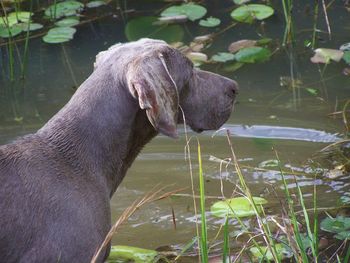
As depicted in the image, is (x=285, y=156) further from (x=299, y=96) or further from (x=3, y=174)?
(x=3, y=174)

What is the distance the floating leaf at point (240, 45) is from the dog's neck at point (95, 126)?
3.12 m

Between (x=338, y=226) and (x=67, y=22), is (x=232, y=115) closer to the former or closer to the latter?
(x=338, y=226)

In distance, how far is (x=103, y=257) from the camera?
3.90 metres

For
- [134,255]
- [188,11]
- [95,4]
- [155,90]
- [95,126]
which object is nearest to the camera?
[155,90]

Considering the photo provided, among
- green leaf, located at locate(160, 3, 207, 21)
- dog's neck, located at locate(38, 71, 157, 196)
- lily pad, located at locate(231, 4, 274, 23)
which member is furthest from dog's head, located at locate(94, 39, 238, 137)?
green leaf, located at locate(160, 3, 207, 21)

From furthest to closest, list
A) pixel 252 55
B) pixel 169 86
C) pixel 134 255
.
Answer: pixel 252 55
pixel 134 255
pixel 169 86

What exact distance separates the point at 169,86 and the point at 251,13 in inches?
152

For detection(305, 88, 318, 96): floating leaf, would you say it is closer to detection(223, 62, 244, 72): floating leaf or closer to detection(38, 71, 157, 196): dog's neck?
detection(223, 62, 244, 72): floating leaf

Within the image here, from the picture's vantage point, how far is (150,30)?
755 cm

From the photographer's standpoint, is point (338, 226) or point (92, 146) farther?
point (338, 226)

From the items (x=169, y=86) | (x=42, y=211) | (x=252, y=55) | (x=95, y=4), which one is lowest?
(x=95, y=4)

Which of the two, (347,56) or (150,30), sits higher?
(347,56)

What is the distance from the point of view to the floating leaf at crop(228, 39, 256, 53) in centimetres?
704

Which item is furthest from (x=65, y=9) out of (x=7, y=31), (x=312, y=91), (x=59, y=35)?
(x=312, y=91)
